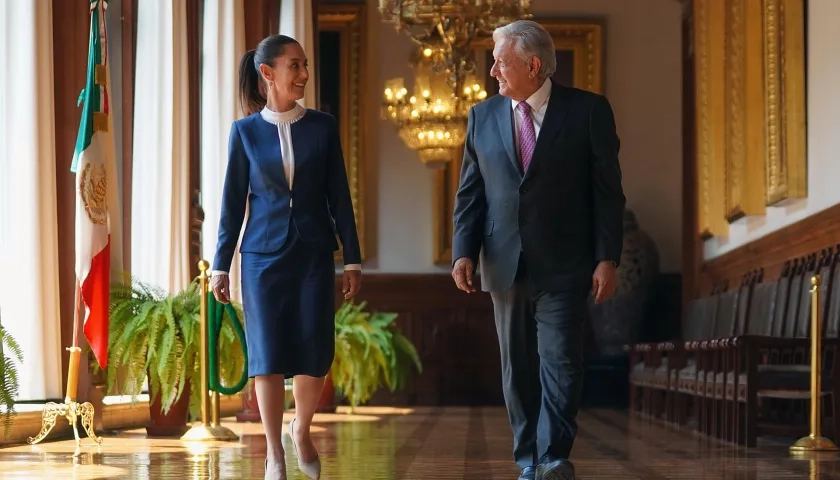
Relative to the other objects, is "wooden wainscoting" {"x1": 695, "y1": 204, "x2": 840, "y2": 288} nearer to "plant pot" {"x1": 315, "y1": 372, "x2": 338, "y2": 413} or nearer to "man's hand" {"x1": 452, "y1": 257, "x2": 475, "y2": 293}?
"plant pot" {"x1": 315, "y1": 372, "x2": 338, "y2": 413}

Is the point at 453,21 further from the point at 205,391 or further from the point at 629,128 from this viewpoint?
the point at 205,391

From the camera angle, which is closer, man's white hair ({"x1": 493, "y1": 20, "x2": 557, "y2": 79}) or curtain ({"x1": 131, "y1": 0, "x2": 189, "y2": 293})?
man's white hair ({"x1": 493, "y1": 20, "x2": 557, "y2": 79})

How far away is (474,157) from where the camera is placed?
4.37m

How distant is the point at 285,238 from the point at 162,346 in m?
3.45

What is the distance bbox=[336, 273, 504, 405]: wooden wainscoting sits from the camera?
13867 mm

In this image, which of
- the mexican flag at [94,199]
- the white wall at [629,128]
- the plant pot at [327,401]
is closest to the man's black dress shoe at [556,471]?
the mexican flag at [94,199]

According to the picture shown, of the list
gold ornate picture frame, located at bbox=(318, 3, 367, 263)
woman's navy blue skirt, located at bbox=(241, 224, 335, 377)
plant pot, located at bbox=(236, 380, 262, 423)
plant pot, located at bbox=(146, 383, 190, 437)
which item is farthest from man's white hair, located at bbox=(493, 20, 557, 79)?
gold ornate picture frame, located at bbox=(318, 3, 367, 263)

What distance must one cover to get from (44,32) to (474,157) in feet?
10.9

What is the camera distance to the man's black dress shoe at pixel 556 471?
13.1 feet

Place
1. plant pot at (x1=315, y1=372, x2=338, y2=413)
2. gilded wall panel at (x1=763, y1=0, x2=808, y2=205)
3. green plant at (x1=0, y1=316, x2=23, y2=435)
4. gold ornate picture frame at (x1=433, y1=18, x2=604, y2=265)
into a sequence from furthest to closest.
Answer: gold ornate picture frame at (x1=433, y1=18, x2=604, y2=265)
plant pot at (x1=315, y1=372, x2=338, y2=413)
gilded wall panel at (x1=763, y1=0, x2=808, y2=205)
green plant at (x1=0, y1=316, x2=23, y2=435)

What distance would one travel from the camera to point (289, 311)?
4.11m

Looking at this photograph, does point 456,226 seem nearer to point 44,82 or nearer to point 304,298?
point 304,298

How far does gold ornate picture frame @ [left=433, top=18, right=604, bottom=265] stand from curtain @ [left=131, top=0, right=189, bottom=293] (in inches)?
206

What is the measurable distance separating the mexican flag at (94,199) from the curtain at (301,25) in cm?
503
